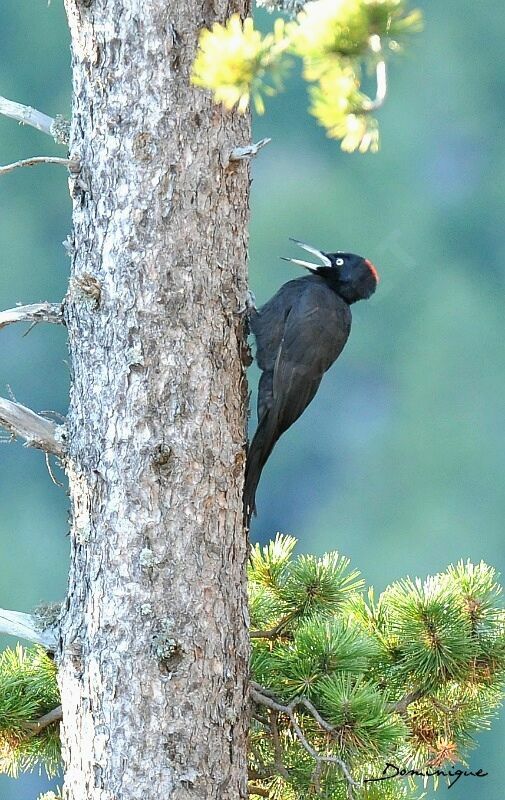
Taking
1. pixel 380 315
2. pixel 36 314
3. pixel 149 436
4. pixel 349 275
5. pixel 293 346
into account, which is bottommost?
pixel 149 436

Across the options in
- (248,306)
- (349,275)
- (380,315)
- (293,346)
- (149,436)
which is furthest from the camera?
(380,315)

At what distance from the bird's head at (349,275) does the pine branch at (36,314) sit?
74 cm

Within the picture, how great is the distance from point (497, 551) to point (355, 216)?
176 cm

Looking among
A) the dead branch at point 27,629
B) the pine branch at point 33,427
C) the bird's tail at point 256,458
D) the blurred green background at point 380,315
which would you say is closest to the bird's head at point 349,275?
the bird's tail at point 256,458

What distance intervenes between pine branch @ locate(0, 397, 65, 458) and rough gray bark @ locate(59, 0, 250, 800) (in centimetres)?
3

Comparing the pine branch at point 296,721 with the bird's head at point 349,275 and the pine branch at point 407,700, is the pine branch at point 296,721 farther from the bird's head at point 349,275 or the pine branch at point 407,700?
the bird's head at point 349,275

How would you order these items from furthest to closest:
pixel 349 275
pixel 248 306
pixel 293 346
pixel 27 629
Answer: pixel 349 275 < pixel 293 346 < pixel 248 306 < pixel 27 629

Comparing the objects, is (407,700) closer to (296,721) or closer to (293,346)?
(296,721)

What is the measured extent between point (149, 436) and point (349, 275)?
874 millimetres

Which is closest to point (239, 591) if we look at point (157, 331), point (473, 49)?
point (157, 331)

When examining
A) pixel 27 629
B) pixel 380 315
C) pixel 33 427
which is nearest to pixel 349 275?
pixel 33 427

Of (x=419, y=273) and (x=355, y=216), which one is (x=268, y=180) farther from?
(x=419, y=273)

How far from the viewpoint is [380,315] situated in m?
5.50

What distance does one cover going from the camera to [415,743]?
202cm
